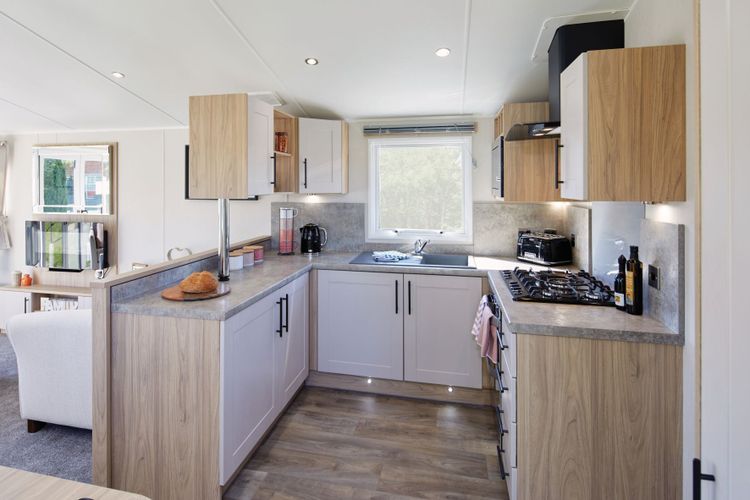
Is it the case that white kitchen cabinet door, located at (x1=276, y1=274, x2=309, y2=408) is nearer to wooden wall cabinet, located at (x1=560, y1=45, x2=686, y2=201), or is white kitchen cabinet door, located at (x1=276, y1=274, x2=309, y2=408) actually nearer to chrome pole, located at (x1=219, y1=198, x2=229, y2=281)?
chrome pole, located at (x1=219, y1=198, x2=229, y2=281)

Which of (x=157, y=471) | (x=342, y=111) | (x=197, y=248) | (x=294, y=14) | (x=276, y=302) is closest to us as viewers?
(x=157, y=471)

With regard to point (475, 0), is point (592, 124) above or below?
→ below

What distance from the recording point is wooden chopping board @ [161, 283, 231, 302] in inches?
77.9

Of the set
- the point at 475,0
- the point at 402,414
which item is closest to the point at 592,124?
the point at 475,0

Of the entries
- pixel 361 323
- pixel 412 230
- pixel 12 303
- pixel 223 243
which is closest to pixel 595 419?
pixel 361 323

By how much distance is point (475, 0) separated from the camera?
2027 millimetres

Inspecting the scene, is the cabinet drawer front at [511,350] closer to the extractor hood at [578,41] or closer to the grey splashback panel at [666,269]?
the grey splashback panel at [666,269]

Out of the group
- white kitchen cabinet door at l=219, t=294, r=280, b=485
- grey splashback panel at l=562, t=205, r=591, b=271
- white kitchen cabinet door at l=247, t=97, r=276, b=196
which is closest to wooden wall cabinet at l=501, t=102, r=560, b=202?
grey splashback panel at l=562, t=205, r=591, b=271

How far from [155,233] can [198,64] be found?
202 cm

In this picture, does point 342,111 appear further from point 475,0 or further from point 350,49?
point 475,0

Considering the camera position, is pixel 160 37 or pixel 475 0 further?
pixel 160 37

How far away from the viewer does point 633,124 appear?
5.29 ft

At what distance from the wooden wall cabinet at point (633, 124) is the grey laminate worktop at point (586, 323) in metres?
0.51

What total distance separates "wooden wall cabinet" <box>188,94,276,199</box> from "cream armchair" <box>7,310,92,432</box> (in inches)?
39.1
